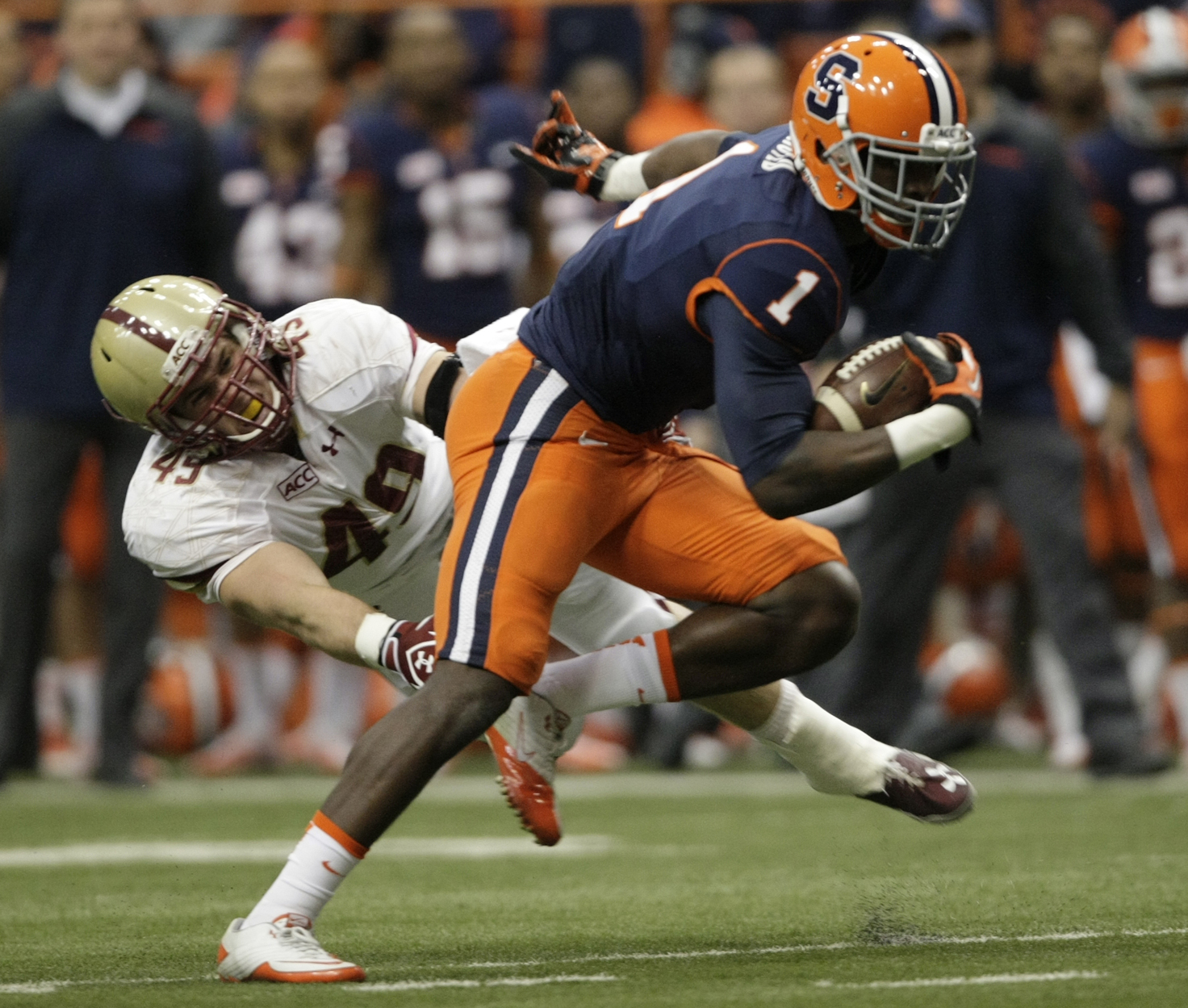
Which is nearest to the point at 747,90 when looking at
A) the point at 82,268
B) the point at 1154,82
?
the point at 1154,82

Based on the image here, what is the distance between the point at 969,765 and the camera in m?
7.52

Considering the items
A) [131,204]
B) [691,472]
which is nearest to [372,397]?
[691,472]

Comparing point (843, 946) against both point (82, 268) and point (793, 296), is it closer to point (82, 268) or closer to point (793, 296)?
point (793, 296)

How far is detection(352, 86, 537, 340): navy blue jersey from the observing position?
25.8 ft

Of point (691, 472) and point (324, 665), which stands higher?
point (691, 472)

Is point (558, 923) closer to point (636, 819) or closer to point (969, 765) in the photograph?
point (636, 819)

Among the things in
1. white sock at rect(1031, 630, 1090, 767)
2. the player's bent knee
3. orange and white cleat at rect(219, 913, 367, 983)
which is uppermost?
the player's bent knee

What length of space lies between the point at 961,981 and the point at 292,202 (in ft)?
17.9

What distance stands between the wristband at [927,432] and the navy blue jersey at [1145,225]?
395 centimetres

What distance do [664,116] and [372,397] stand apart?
506 centimetres

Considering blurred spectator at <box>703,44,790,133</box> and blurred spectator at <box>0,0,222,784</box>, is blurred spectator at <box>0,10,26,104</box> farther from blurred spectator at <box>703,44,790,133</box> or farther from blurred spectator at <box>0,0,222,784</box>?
blurred spectator at <box>703,44,790,133</box>

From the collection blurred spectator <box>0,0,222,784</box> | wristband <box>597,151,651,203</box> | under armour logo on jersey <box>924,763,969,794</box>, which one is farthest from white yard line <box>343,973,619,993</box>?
blurred spectator <box>0,0,222,784</box>

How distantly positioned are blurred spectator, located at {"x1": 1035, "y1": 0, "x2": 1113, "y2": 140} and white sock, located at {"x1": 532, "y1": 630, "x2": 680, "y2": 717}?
5076 millimetres

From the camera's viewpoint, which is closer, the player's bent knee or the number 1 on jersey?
the number 1 on jersey
